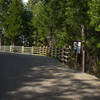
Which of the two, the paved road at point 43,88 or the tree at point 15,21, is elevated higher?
the tree at point 15,21

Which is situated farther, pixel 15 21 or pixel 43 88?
pixel 15 21

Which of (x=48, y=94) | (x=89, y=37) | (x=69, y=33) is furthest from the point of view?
(x=69, y=33)

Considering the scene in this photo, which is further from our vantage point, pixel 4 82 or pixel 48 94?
pixel 4 82

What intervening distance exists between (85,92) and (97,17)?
3677 mm

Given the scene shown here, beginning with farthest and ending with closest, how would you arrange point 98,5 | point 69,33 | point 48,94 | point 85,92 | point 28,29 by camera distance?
point 28,29 < point 69,33 < point 98,5 < point 85,92 < point 48,94

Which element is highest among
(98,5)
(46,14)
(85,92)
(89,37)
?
(46,14)

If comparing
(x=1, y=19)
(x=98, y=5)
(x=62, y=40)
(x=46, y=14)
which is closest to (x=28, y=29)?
(x=1, y=19)

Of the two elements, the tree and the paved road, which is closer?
the paved road

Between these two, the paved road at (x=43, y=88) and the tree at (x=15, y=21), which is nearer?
the paved road at (x=43, y=88)

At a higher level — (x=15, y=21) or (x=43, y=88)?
(x=15, y=21)

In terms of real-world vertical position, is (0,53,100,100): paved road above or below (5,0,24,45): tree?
below

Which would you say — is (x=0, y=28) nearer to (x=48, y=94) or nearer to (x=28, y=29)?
(x=28, y=29)

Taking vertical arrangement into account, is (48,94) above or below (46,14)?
below

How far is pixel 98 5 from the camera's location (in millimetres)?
9406
